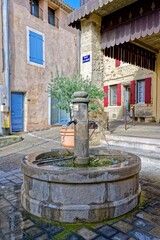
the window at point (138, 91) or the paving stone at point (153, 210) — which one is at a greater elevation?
the window at point (138, 91)

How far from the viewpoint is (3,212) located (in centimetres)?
223

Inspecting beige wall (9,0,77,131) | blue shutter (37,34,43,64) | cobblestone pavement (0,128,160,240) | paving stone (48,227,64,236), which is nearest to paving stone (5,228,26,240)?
cobblestone pavement (0,128,160,240)

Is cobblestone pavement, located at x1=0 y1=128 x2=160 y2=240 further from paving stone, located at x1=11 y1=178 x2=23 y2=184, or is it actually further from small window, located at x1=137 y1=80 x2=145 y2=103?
small window, located at x1=137 y1=80 x2=145 y2=103

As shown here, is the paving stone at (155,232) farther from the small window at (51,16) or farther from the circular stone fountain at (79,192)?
the small window at (51,16)

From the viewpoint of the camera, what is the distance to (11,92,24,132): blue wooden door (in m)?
8.54

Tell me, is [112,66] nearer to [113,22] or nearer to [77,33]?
[77,33]

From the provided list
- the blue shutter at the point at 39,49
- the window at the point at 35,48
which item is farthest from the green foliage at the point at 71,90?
the blue shutter at the point at 39,49

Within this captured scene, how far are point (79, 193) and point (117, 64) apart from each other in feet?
38.5

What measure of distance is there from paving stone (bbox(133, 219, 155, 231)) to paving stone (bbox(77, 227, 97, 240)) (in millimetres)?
450

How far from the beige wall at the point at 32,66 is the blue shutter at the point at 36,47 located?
28 cm

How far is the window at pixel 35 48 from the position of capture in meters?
9.01

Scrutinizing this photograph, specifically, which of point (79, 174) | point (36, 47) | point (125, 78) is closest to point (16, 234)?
point (79, 174)

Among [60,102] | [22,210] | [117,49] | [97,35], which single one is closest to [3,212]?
[22,210]

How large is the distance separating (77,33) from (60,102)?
760 centimetres
